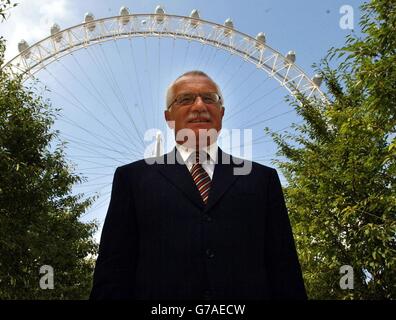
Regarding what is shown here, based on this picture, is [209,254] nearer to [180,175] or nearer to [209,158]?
[180,175]

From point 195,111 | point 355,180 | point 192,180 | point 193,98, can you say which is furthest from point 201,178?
point 355,180

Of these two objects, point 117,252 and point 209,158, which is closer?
point 117,252

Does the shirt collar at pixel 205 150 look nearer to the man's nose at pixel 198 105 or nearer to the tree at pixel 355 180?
the man's nose at pixel 198 105

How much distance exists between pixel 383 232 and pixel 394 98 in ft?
11.3

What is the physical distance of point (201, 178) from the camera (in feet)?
12.6

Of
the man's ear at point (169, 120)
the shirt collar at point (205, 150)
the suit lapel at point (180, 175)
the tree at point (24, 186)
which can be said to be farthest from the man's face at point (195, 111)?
the tree at point (24, 186)

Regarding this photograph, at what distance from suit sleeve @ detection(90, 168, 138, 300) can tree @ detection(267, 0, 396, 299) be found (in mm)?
7476

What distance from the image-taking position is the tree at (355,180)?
35.7 ft

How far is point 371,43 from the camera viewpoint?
11.0 meters

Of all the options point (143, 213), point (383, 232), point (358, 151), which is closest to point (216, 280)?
point (143, 213)

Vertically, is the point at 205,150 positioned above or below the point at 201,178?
above

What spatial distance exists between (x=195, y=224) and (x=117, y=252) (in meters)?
0.59

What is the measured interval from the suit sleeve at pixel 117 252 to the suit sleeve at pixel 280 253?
980 mm
